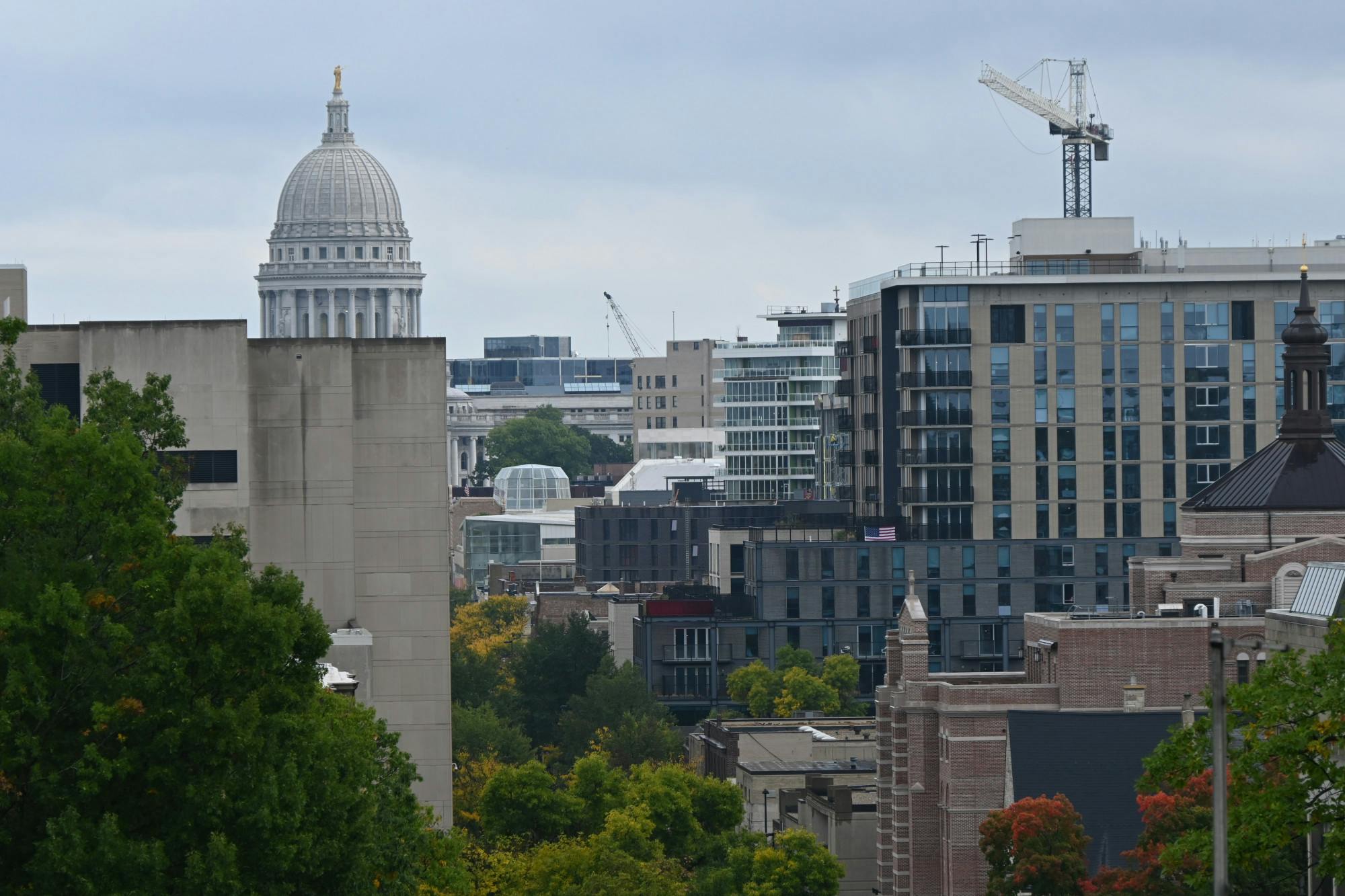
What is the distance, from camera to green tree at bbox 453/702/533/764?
121250 mm

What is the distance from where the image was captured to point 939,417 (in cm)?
15000

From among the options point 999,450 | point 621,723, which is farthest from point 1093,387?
point 621,723

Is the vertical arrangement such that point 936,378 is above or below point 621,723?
above

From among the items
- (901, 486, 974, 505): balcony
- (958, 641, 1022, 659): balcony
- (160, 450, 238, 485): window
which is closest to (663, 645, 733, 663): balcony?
(958, 641, 1022, 659): balcony

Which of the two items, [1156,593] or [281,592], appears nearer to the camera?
[281,592]

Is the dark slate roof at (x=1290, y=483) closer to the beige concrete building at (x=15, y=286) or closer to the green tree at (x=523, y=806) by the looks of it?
the green tree at (x=523, y=806)

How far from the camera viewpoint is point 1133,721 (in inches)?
3472

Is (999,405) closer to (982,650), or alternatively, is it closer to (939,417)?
(939,417)

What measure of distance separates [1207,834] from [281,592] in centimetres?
1437

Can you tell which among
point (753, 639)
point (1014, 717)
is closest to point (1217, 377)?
point (753, 639)

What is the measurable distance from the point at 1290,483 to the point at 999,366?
51371mm

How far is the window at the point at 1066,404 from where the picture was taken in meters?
149

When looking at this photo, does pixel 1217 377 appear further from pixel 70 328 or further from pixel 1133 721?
pixel 70 328

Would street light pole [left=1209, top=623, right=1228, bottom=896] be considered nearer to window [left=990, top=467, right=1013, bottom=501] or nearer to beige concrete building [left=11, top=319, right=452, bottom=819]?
beige concrete building [left=11, top=319, right=452, bottom=819]
